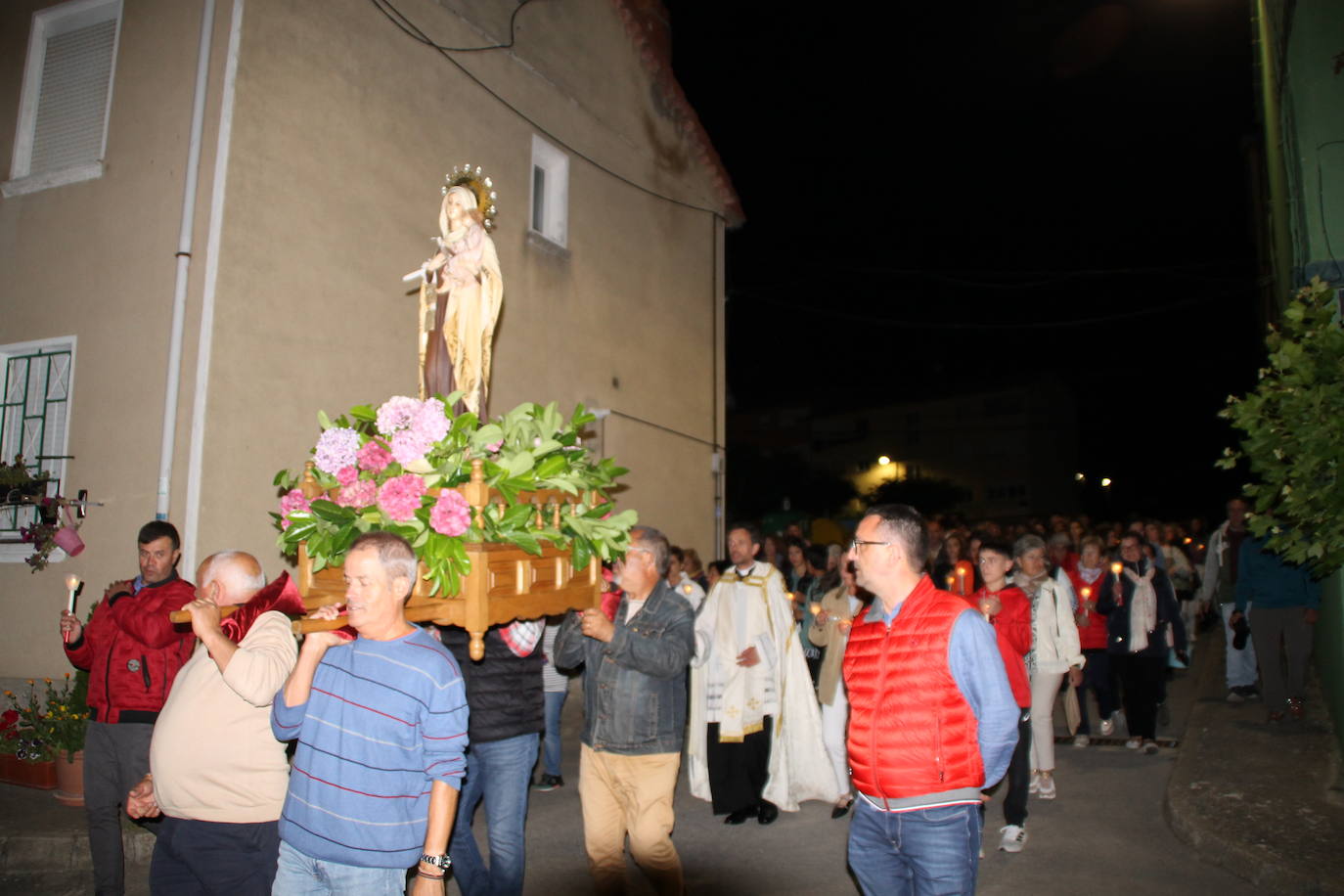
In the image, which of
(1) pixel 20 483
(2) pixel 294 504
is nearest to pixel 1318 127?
(2) pixel 294 504

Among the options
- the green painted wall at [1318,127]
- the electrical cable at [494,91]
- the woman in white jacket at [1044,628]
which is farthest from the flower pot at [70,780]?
the green painted wall at [1318,127]

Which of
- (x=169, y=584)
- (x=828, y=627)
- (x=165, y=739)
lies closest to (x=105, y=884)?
(x=169, y=584)

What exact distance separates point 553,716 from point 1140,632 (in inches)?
218

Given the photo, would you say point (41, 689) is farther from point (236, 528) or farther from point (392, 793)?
point (392, 793)

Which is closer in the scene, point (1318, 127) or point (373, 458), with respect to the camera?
point (373, 458)

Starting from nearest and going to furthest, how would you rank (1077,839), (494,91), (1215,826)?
(1215,826) < (1077,839) < (494,91)

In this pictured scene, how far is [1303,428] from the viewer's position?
5965 millimetres

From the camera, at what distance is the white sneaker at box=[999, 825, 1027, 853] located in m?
6.37

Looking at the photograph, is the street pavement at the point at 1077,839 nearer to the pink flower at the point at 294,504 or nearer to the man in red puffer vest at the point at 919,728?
the man in red puffer vest at the point at 919,728

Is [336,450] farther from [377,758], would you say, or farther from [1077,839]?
[1077,839]

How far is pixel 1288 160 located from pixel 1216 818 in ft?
20.7

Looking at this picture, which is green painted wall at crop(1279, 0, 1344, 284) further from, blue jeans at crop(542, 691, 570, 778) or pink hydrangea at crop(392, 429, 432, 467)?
pink hydrangea at crop(392, 429, 432, 467)

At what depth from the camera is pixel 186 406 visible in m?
7.98

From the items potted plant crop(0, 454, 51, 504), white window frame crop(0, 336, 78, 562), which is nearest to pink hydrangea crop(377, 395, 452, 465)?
white window frame crop(0, 336, 78, 562)
